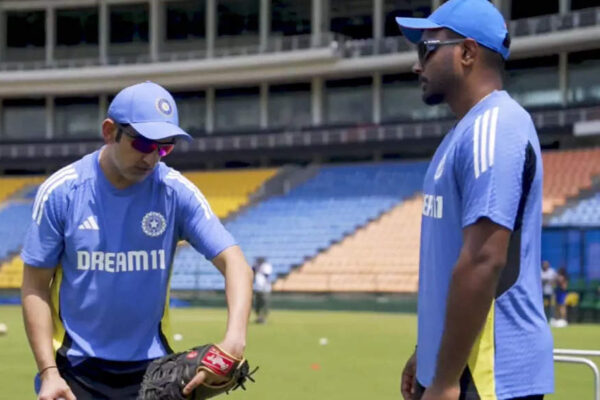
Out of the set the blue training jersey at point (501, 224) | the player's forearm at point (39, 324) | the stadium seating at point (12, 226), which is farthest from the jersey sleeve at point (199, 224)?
the stadium seating at point (12, 226)

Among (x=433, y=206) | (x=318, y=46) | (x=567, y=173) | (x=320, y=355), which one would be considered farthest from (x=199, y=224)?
(x=318, y=46)

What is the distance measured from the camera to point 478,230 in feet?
10.6

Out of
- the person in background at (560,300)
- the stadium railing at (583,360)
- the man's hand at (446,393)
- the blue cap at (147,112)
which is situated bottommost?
the person in background at (560,300)

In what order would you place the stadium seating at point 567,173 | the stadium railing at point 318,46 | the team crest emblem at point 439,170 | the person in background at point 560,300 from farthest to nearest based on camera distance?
the stadium railing at point 318,46 → the stadium seating at point 567,173 → the person in background at point 560,300 → the team crest emblem at point 439,170

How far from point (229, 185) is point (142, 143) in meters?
38.8

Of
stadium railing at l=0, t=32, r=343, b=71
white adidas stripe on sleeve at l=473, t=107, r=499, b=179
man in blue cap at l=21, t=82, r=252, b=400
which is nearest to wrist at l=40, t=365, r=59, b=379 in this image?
man in blue cap at l=21, t=82, r=252, b=400

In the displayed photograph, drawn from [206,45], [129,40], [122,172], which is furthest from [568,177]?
[122,172]

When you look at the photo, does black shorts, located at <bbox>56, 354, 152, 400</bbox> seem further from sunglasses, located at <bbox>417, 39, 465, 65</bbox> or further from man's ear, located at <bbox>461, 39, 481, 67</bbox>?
man's ear, located at <bbox>461, 39, 481, 67</bbox>

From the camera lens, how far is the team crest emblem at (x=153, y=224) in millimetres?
4385

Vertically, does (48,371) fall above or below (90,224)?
below

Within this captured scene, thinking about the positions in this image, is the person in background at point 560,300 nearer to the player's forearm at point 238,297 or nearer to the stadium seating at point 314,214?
the stadium seating at point 314,214

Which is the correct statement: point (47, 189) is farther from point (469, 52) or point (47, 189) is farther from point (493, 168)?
point (493, 168)

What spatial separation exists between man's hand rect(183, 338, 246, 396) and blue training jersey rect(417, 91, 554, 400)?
0.78m

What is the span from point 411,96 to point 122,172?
1546 inches
